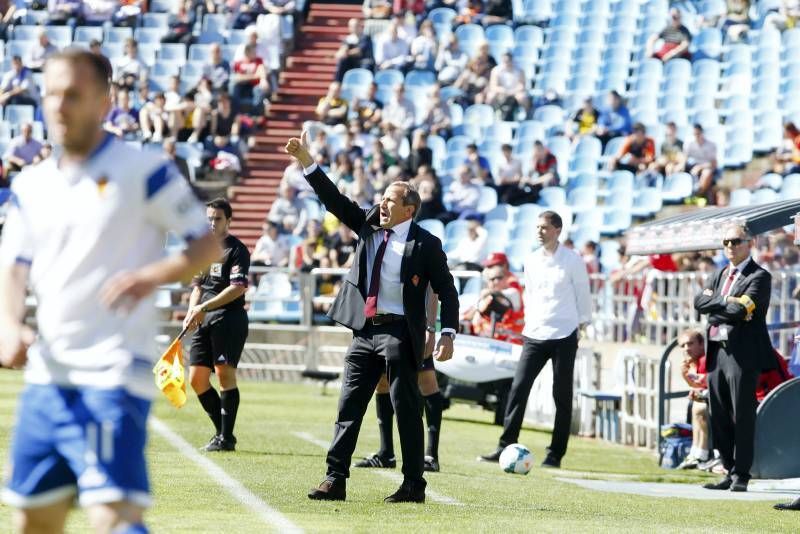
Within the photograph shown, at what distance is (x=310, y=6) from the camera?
32.8m

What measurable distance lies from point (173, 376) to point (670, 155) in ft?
49.3

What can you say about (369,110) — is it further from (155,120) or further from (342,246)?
(342,246)

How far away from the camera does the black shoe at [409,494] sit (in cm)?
948

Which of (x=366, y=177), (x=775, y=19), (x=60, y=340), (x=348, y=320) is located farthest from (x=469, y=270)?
(x=60, y=340)

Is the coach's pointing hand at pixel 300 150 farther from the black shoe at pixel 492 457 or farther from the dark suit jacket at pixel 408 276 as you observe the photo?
the black shoe at pixel 492 457

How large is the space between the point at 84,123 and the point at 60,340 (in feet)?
2.18

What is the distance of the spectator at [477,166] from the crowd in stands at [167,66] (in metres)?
4.39

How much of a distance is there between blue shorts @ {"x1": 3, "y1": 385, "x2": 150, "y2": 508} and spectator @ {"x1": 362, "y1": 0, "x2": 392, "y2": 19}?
27.1m

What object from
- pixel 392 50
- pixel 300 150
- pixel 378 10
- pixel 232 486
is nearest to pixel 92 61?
pixel 300 150

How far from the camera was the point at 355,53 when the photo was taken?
1163 inches

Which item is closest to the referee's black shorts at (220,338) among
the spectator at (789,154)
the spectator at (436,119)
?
the spectator at (789,154)

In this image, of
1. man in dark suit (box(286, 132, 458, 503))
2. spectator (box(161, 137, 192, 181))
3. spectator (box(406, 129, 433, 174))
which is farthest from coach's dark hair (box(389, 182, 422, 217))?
spectator (box(161, 137, 192, 181))

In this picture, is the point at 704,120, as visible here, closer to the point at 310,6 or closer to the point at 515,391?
the point at 310,6

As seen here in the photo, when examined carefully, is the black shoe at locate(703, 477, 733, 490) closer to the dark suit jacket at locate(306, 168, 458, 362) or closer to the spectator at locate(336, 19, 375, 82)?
the dark suit jacket at locate(306, 168, 458, 362)
